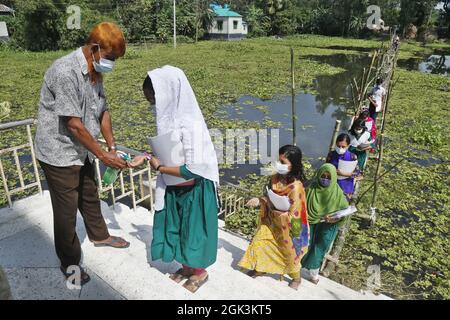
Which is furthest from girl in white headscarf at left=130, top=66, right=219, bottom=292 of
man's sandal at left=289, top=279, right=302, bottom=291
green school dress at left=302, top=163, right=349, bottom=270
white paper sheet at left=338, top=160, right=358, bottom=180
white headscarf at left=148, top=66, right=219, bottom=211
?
white paper sheet at left=338, top=160, right=358, bottom=180

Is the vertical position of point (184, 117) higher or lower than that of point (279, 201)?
higher

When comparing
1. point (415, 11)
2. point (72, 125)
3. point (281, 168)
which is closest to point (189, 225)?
point (281, 168)

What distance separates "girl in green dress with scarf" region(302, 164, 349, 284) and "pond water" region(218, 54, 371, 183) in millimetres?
2946

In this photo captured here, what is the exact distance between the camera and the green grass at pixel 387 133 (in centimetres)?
377

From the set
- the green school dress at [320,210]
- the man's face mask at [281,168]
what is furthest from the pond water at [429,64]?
the man's face mask at [281,168]

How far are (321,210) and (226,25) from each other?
34.8 metres

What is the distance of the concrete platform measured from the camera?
2193 mm

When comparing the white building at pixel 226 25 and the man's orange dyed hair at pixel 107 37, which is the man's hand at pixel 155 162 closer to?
the man's orange dyed hair at pixel 107 37

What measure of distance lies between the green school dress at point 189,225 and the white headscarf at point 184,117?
12 cm

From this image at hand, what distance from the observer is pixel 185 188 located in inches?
86.1

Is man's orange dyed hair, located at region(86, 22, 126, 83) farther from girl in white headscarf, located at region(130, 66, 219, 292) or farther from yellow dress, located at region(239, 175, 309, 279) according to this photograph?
yellow dress, located at region(239, 175, 309, 279)

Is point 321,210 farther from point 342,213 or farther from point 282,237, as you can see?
point 282,237
